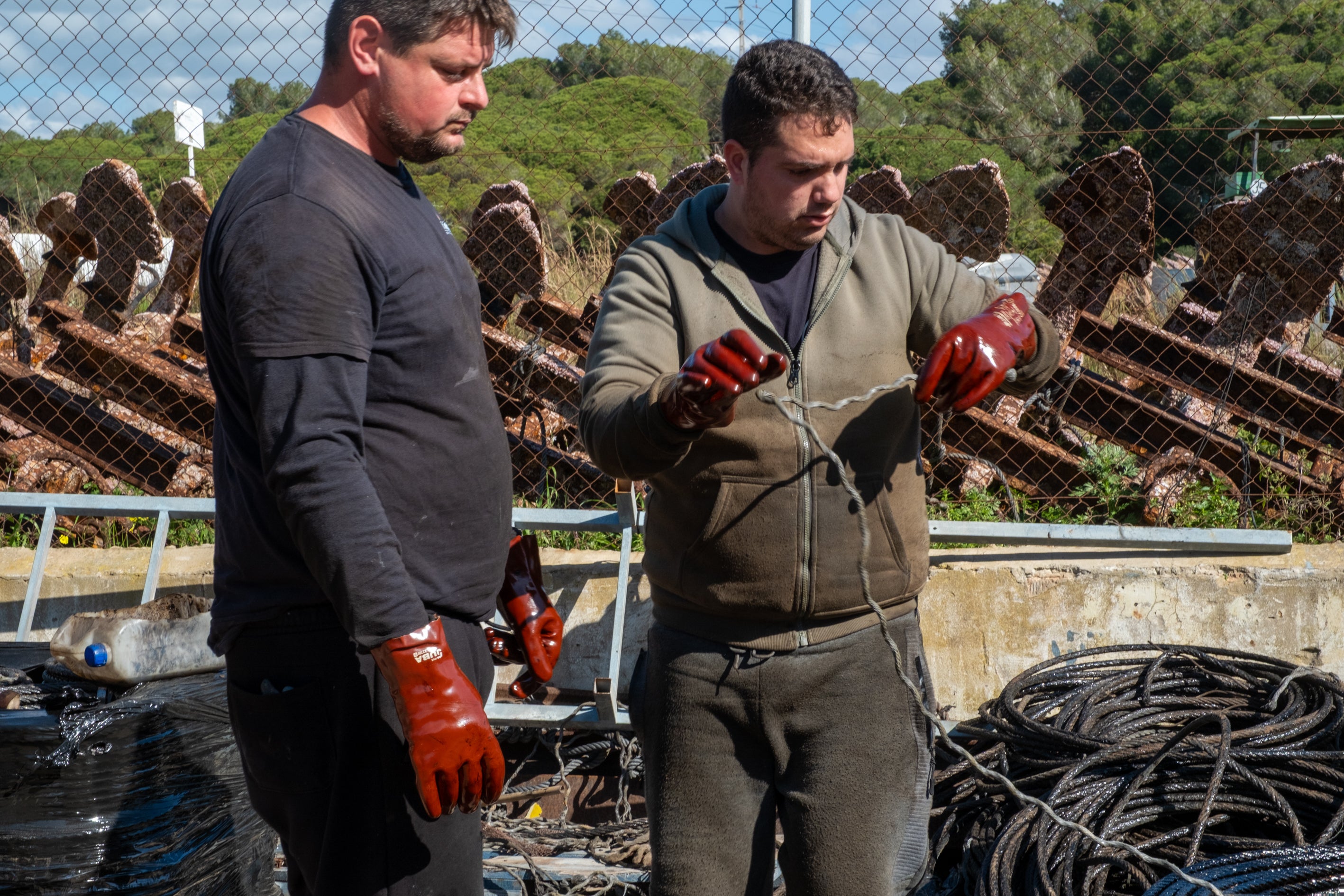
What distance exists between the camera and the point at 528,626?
232 centimetres

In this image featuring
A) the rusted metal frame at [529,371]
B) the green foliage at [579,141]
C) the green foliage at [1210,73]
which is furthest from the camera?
the green foliage at [1210,73]

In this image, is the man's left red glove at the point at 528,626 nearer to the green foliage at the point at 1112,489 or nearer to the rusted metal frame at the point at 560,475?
the rusted metal frame at the point at 560,475

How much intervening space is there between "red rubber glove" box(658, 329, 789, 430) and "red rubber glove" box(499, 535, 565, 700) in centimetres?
71

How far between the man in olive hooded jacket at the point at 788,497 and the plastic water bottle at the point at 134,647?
48.4 inches

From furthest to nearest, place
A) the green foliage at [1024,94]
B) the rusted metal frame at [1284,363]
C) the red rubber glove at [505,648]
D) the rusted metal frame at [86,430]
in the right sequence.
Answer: the green foliage at [1024,94], the rusted metal frame at [86,430], the rusted metal frame at [1284,363], the red rubber glove at [505,648]

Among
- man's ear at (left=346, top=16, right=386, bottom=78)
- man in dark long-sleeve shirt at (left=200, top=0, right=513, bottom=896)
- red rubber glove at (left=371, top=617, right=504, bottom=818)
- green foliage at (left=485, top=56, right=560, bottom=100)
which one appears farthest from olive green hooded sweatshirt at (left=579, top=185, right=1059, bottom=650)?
green foliage at (left=485, top=56, right=560, bottom=100)

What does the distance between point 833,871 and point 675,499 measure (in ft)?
2.54

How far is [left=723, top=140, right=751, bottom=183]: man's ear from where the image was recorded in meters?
2.03

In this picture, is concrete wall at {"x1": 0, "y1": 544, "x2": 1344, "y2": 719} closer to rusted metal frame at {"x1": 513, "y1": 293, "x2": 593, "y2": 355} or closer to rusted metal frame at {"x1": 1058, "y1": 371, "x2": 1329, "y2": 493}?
rusted metal frame at {"x1": 1058, "y1": 371, "x2": 1329, "y2": 493}

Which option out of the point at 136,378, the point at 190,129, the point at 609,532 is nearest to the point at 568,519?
the point at 609,532

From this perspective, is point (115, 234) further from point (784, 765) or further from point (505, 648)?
point (784, 765)

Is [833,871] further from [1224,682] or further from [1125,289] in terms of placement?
[1125,289]

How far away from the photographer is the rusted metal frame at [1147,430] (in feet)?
15.0

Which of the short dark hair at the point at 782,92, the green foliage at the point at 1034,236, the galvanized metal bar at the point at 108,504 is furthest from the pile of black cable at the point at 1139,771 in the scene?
the green foliage at the point at 1034,236
